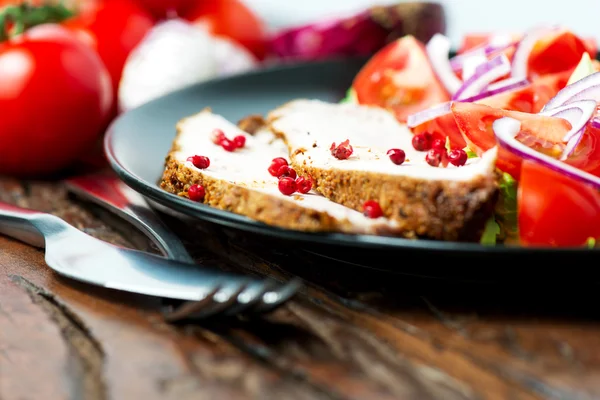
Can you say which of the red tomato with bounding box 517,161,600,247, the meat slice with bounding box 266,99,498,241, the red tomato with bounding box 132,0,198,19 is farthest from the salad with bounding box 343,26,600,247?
the red tomato with bounding box 132,0,198,19

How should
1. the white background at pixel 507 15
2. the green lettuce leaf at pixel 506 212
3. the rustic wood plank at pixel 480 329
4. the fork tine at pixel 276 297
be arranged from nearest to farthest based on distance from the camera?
1. the rustic wood plank at pixel 480 329
2. the fork tine at pixel 276 297
3. the green lettuce leaf at pixel 506 212
4. the white background at pixel 507 15

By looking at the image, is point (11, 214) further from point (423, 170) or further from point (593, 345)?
point (593, 345)

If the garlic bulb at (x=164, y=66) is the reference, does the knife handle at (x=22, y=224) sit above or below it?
below

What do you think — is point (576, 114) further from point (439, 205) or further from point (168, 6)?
point (168, 6)

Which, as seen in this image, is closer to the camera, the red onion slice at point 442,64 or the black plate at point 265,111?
the black plate at point 265,111

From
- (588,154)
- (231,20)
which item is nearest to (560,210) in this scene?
(588,154)

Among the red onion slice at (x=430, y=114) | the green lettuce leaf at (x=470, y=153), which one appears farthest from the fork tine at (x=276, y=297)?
the red onion slice at (x=430, y=114)

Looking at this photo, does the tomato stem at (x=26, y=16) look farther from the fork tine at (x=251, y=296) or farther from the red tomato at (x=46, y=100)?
the fork tine at (x=251, y=296)
